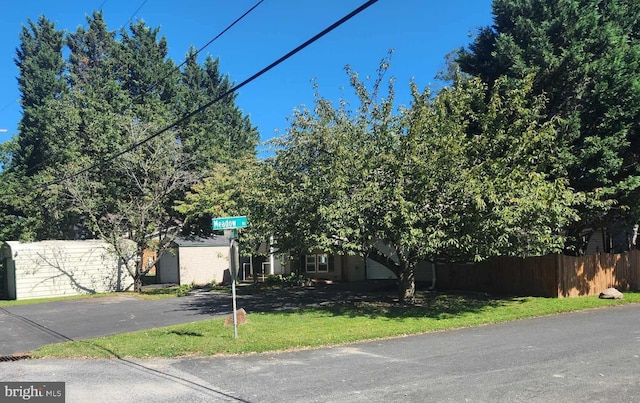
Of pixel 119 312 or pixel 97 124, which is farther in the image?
pixel 97 124

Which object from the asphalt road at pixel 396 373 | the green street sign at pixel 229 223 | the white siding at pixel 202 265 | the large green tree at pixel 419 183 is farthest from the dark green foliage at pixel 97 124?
the asphalt road at pixel 396 373

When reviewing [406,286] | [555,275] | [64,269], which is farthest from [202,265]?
[555,275]

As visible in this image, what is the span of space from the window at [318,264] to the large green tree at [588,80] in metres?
16.1

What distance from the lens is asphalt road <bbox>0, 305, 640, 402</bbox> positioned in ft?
22.0

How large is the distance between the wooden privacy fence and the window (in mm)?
10862

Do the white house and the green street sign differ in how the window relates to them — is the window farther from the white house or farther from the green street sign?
the green street sign

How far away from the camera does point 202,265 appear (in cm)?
3103

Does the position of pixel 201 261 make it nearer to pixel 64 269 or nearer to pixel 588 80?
pixel 64 269

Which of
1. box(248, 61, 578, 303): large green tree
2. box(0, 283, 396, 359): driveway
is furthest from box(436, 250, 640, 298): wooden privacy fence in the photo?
box(0, 283, 396, 359): driveway

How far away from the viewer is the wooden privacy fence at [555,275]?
18.0 metres

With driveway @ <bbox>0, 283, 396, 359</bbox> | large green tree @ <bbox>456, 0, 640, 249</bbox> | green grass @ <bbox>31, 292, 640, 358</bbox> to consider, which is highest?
large green tree @ <bbox>456, 0, 640, 249</bbox>

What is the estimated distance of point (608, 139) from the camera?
634 inches

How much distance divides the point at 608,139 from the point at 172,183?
19733 mm

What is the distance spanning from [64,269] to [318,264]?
46.0 feet
